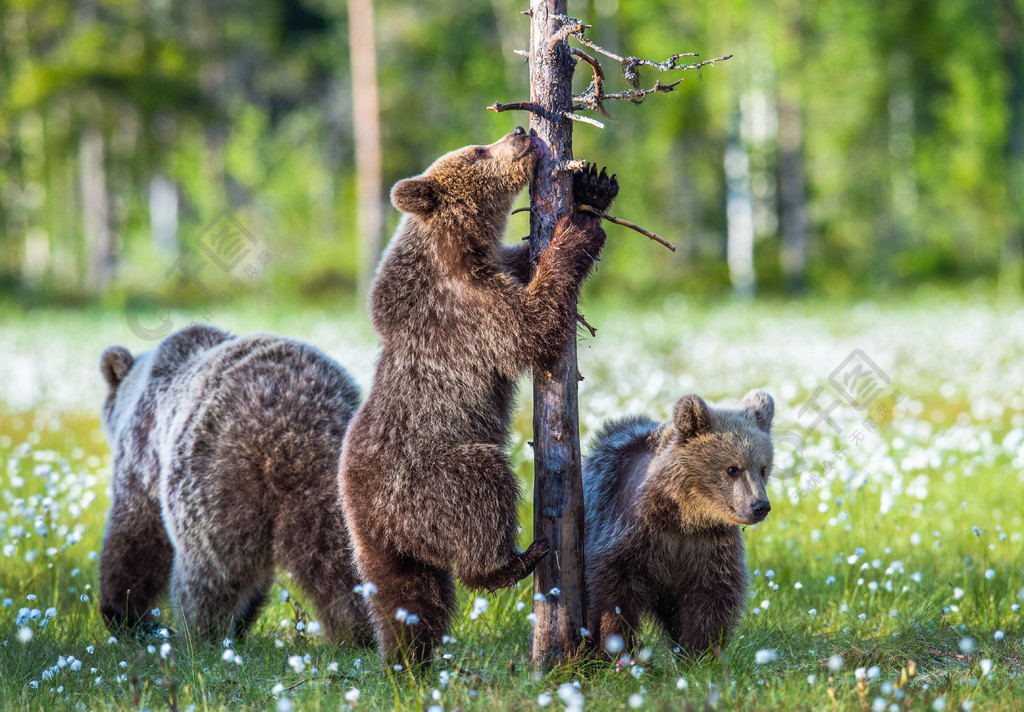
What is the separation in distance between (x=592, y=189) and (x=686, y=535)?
1.61 m

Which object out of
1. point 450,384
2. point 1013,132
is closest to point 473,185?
point 450,384

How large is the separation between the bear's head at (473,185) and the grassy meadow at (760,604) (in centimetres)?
172

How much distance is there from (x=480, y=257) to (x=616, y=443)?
1.34m

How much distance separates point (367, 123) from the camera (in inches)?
1004

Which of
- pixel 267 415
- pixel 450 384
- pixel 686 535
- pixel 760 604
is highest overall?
pixel 450 384

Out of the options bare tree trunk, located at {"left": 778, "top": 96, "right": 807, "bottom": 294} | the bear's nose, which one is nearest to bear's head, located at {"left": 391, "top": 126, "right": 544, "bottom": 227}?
the bear's nose

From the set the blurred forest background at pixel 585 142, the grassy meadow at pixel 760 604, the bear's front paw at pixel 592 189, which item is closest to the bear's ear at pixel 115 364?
the grassy meadow at pixel 760 604

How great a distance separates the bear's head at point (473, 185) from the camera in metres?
4.37

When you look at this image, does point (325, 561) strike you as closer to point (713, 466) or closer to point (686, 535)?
point (686, 535)

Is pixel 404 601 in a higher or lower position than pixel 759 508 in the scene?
lower

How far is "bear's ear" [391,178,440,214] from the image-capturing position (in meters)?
4.37

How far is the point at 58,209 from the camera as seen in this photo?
123 feet

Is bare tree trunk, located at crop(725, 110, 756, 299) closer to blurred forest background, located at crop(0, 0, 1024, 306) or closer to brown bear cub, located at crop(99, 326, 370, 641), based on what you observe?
blurred forest background, located at crop(0, 0, 1024, 306)

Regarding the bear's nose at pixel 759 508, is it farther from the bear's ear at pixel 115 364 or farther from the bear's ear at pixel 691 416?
the bear's ear at pixel 115 364
